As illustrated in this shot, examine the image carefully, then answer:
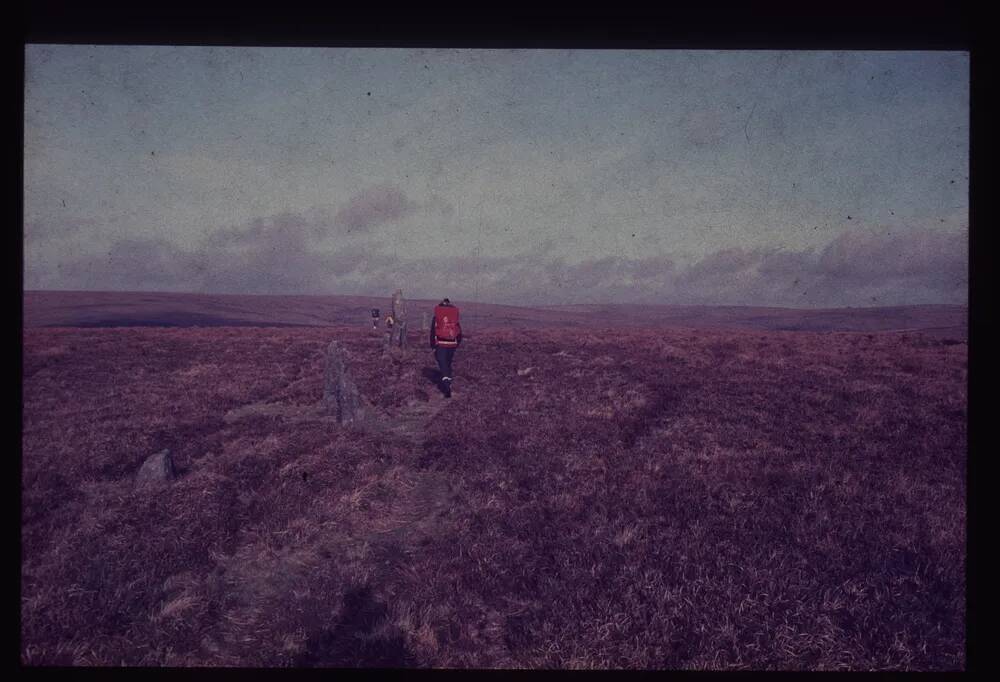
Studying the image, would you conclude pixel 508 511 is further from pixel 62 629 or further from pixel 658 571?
pixel 62 629

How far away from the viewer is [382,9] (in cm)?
294

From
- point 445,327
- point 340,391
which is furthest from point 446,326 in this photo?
point 340,391

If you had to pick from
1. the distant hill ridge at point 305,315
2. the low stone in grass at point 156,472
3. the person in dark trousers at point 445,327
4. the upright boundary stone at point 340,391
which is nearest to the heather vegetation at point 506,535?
the low stone in grass at point 156,472

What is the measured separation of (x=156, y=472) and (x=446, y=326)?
23.4 feet

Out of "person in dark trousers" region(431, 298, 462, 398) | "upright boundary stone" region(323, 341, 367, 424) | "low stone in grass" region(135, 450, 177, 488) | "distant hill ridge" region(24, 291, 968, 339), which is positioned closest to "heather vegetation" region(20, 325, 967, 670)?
"low stone in grass" region(135, 450, 177, 488)

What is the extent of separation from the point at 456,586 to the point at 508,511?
157 cm

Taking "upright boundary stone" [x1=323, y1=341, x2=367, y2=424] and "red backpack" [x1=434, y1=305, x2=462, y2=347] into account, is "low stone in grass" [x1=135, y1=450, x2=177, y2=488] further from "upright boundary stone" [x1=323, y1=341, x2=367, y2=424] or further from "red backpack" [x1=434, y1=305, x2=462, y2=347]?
"red backpack" [x1=434, y1=305, x2=462, y2=347]

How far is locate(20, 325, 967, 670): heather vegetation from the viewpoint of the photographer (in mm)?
3580

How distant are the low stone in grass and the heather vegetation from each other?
0.20m

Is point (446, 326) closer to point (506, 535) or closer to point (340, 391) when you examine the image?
point (340, 391)

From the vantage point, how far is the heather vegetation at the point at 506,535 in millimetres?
3580

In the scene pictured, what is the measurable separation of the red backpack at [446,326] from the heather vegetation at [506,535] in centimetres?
188

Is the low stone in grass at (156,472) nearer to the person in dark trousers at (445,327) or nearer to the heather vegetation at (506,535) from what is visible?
the heather vegetation at (506,535)

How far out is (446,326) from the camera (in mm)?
12102
